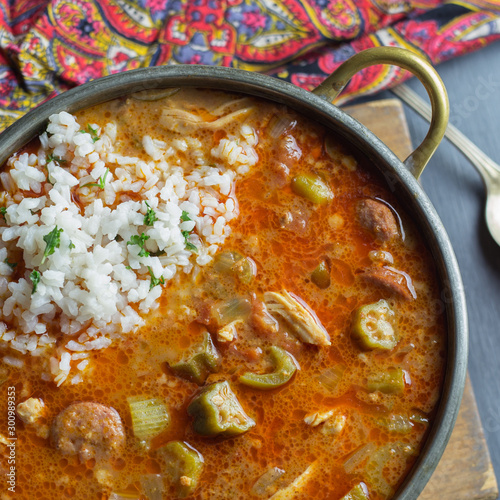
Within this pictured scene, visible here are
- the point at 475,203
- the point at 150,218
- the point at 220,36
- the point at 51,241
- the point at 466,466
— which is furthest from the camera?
the point at 475,203

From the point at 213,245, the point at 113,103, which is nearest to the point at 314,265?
the point at 213,245

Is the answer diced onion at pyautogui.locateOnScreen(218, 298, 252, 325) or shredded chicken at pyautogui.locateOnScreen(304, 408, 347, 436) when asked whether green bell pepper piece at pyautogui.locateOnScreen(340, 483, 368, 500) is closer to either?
shredded chicken at pyautogui.locateOnScreen(304, 408, 347, 436)

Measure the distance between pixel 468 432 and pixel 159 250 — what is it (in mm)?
1802

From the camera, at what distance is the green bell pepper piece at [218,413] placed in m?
2.34

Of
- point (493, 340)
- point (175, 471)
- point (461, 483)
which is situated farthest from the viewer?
point (493, 340)

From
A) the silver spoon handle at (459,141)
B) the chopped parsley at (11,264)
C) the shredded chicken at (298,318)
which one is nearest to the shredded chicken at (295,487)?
the shredded chicken at (298,318)

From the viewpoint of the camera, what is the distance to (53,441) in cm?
242

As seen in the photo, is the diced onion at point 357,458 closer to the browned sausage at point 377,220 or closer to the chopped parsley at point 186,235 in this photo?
the browned sausage at point 377,220

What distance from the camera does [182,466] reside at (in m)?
2.39

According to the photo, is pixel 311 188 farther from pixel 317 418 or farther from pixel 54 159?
pixel 54 159

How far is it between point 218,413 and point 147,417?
31 cm

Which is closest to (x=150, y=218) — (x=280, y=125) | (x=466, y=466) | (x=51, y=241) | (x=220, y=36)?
(x=51, y=241)

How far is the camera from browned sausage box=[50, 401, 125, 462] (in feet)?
7.81

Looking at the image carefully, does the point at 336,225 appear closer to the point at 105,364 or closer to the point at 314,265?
the point at 314,265
